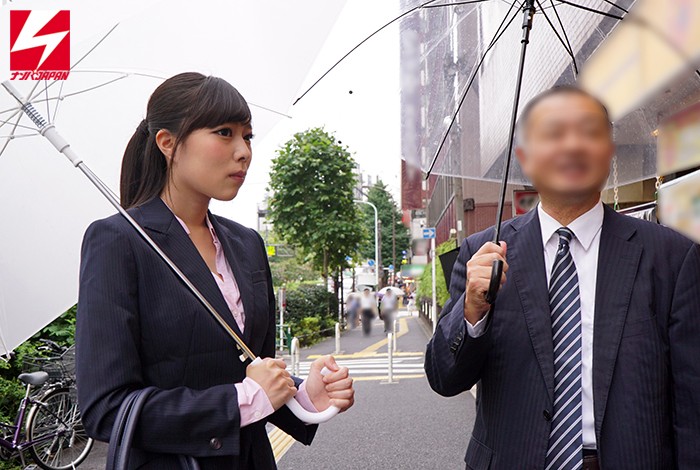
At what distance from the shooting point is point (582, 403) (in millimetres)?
1601

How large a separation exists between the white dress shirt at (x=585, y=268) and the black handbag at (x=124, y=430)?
0.84 metres

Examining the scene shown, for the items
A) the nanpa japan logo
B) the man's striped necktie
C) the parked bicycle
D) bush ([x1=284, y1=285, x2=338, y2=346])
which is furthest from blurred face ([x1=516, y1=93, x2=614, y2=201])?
bush ([x1=284, y1=285, x2=338, y2=346])

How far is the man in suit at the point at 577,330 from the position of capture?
155cm

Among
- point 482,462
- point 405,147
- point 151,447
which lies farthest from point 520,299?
point 405,147

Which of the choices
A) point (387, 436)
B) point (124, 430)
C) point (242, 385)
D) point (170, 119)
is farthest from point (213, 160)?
point (387, 436)

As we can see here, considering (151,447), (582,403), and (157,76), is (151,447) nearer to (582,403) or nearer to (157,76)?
(582,403)

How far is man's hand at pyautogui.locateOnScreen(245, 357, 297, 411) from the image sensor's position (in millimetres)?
1464

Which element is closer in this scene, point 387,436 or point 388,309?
point 388,309

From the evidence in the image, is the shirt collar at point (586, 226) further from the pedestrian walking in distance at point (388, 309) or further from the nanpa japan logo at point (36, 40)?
the nanpa japan logo at point (36, 40)

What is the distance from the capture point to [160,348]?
4.81ft

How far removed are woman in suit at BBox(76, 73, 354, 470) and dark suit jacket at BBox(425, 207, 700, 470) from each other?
0.43 m

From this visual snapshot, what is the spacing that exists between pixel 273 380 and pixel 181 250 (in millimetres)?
423

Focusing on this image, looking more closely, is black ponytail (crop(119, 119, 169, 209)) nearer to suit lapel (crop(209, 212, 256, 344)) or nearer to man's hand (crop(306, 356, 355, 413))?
suit lapel (crop(209, 212, 256, 344))

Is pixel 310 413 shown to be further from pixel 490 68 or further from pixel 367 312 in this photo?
pixel 490 68
